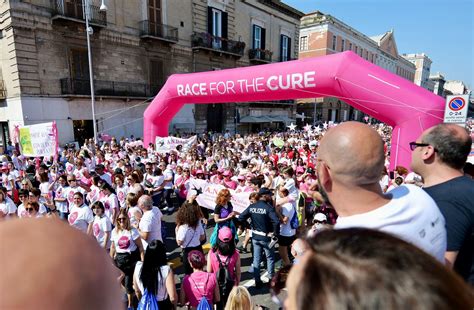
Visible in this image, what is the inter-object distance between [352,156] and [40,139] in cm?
797

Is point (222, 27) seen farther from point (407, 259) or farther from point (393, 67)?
point (393, 67)

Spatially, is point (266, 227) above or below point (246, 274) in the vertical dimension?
above

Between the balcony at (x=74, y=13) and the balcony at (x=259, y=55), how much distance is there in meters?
14.1

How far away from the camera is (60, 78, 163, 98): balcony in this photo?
1616 cm

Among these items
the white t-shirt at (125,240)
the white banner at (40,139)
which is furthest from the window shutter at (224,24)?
the white t-shirt at (125,240)

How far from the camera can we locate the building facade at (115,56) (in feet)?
48.7

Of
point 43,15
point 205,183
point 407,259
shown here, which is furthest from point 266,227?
point 43,15

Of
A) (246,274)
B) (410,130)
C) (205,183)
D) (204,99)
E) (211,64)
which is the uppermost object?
(211,64)

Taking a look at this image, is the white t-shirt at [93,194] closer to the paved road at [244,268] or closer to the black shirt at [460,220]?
the paved road at [244,268]

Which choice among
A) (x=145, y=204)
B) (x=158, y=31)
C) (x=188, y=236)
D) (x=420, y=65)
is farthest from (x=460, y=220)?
(x=420, y=65)

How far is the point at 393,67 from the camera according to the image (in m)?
59.2

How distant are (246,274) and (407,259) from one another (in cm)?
450

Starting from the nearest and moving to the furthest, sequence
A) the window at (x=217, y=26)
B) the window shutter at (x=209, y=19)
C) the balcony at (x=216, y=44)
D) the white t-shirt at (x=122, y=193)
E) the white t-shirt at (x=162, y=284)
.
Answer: the white t-shirt at (x=162, y=284)
the white t-shirt at (x=122, y=193)
the balcony at (x=216, y=44)
the window shutter at (x=209, y=19)
the window at (x=217, y=26)

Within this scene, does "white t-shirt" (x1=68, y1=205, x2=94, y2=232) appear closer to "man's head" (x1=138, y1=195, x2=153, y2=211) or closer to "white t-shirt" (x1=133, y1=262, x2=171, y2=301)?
"man's head" (x1=138, y1=195, x2=153, y2=211)
